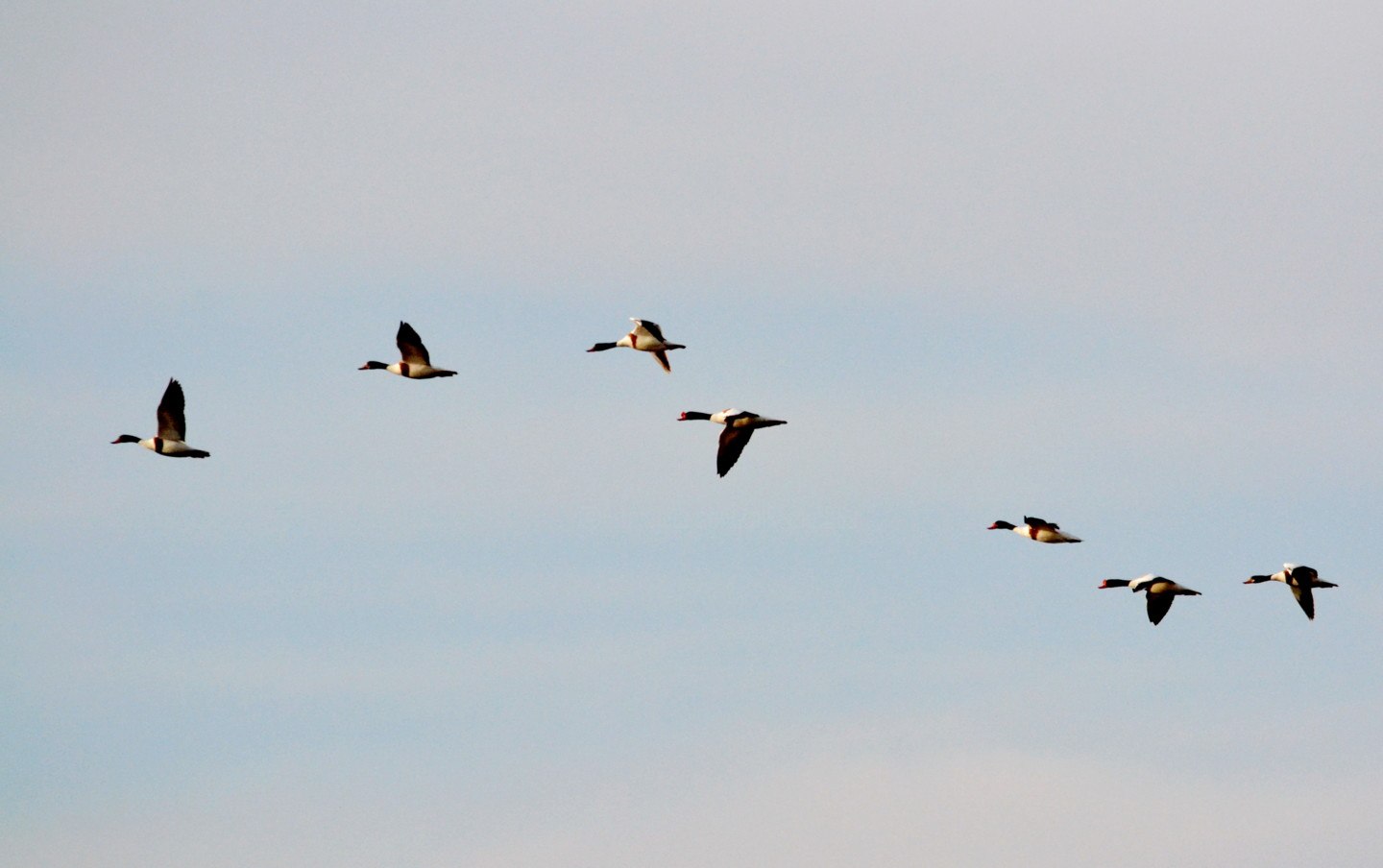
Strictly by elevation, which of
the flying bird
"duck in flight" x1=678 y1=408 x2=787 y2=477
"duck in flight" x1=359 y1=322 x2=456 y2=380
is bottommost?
the flying bird

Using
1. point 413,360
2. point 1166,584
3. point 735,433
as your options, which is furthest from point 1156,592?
point 413,360

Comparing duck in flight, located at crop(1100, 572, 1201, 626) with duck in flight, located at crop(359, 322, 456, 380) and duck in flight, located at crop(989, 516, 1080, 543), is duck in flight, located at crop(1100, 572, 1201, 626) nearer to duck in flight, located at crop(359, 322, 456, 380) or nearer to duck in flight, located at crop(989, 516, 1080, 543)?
duck in flight, located at crop(989, 516, 1080, 543)

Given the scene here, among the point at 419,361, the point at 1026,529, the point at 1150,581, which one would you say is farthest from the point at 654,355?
the point at 1150,581

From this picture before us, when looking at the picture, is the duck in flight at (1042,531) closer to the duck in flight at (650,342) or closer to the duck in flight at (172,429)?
the duck in flight at (650,342)

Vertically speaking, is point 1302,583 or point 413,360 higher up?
point 413,360

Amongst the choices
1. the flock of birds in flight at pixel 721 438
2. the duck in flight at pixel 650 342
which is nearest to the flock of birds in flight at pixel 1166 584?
the flock of birds in flight at pixel 721 438

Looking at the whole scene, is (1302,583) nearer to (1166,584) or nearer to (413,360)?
(1166,584)

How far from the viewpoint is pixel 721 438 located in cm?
4884

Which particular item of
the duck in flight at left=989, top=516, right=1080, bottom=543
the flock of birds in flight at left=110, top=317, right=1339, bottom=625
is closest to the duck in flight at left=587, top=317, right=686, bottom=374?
the flock of birds in flight at left=110, top=317, right=1339, bottom=625

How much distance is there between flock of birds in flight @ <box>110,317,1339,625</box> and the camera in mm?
48781

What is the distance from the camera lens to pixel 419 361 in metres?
53.7

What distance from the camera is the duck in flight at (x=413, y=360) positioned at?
53.1 meters

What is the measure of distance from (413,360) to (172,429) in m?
7.11

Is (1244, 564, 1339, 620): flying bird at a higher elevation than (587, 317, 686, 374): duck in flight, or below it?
below
